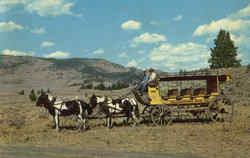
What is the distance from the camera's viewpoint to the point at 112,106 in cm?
1465

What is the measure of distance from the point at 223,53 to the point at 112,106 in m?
43.4

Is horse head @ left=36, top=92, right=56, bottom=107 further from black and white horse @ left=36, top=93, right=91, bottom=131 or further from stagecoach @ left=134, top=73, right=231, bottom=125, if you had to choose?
stagecoach @ left=134, top=73, right=231, bottom=125

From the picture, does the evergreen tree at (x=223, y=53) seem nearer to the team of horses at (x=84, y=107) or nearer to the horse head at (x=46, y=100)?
the team of horses at (x=84, y=107)

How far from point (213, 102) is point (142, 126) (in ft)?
14.5

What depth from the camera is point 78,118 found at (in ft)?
46.8

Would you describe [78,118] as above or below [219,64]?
below

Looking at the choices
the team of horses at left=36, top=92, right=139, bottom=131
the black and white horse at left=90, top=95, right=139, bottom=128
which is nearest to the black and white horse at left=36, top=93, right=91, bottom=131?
the team of horses at left=36, top=92, right=139, bottom=131

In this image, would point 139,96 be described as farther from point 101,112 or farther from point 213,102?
point 213,102

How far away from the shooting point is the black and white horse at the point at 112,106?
1458 cm

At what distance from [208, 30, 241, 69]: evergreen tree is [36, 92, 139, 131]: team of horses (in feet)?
137

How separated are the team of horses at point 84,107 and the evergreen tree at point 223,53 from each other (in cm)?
4178

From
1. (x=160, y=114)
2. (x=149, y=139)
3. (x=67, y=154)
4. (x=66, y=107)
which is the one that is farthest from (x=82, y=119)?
(x=67, y=154)

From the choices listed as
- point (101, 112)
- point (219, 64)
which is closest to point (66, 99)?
point (101, 112)

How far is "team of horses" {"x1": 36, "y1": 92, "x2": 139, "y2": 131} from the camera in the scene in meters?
13.9
